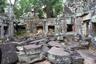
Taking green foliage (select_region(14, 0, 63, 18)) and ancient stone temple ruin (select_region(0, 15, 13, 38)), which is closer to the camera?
ancient stone temple ruin (select_region(0, 15, 13, 38))

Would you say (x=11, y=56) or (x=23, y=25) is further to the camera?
(x=23, y=25)

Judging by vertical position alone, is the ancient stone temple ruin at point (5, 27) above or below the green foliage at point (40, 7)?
below

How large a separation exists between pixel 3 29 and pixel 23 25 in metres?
5.04

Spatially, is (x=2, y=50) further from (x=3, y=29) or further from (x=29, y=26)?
(x=29, y=26)

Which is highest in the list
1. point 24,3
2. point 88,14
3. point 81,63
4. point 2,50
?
point 24,3

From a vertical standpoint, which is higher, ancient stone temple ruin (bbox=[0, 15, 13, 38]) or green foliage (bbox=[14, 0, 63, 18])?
green foliage (bbox=[14, 0, 63, 18])

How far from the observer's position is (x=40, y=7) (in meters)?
29.3

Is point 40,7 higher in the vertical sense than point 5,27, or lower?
higher

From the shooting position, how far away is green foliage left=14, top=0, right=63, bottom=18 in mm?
28888

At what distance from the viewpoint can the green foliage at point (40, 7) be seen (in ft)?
94.8

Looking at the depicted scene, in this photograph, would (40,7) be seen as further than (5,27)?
Yes

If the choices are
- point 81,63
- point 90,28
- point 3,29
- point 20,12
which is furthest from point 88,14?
point 20,12

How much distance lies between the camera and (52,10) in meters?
30.1

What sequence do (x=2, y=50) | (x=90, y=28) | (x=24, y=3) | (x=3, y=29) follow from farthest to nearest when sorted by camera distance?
1. (x=24, y=3)
2. (x=3, y=29)
3. (x=90, y=28)
4. (x=2, y=50)
